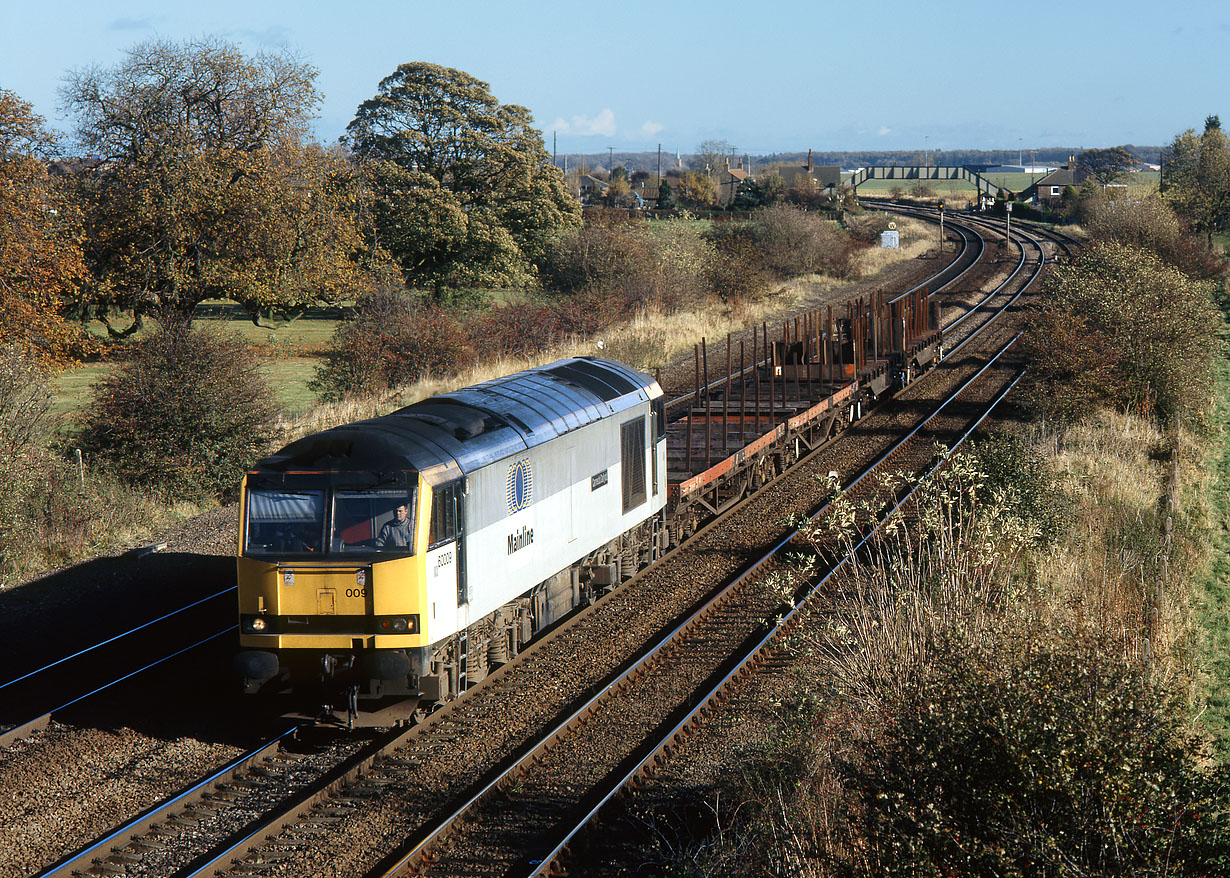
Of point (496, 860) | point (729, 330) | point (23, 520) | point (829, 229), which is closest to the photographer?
point (496, 860)

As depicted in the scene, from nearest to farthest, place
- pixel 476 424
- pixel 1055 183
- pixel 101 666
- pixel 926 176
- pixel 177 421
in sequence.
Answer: pixel 476 424
pixel 101 666
pixel 177 421
pixel 1055 183
pixel 926 176

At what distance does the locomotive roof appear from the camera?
10.5 meters

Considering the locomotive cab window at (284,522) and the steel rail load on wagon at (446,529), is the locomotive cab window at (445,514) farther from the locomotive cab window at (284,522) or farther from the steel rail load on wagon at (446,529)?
the locomotive cab window at (284,522)

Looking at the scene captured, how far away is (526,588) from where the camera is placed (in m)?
12.4

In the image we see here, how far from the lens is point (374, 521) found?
10.4 meters

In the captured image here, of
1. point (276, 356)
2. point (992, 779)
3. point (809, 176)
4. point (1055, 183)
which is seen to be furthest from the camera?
point (1055, 183)

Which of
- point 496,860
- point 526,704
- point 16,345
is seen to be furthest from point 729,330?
point 496,860

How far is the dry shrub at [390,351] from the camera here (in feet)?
96.0

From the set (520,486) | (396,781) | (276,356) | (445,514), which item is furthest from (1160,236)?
(396,781)

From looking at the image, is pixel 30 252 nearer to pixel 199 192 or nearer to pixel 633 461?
pixel 199 192

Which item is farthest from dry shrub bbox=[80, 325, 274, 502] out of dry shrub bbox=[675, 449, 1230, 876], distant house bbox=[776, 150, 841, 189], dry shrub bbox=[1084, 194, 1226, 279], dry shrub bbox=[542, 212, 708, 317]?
distant house bbox=[776, 150, 841, 189]

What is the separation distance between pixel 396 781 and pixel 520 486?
11.3 ft

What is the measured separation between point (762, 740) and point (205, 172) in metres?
25.8

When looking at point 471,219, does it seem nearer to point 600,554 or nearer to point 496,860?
point 600,554
